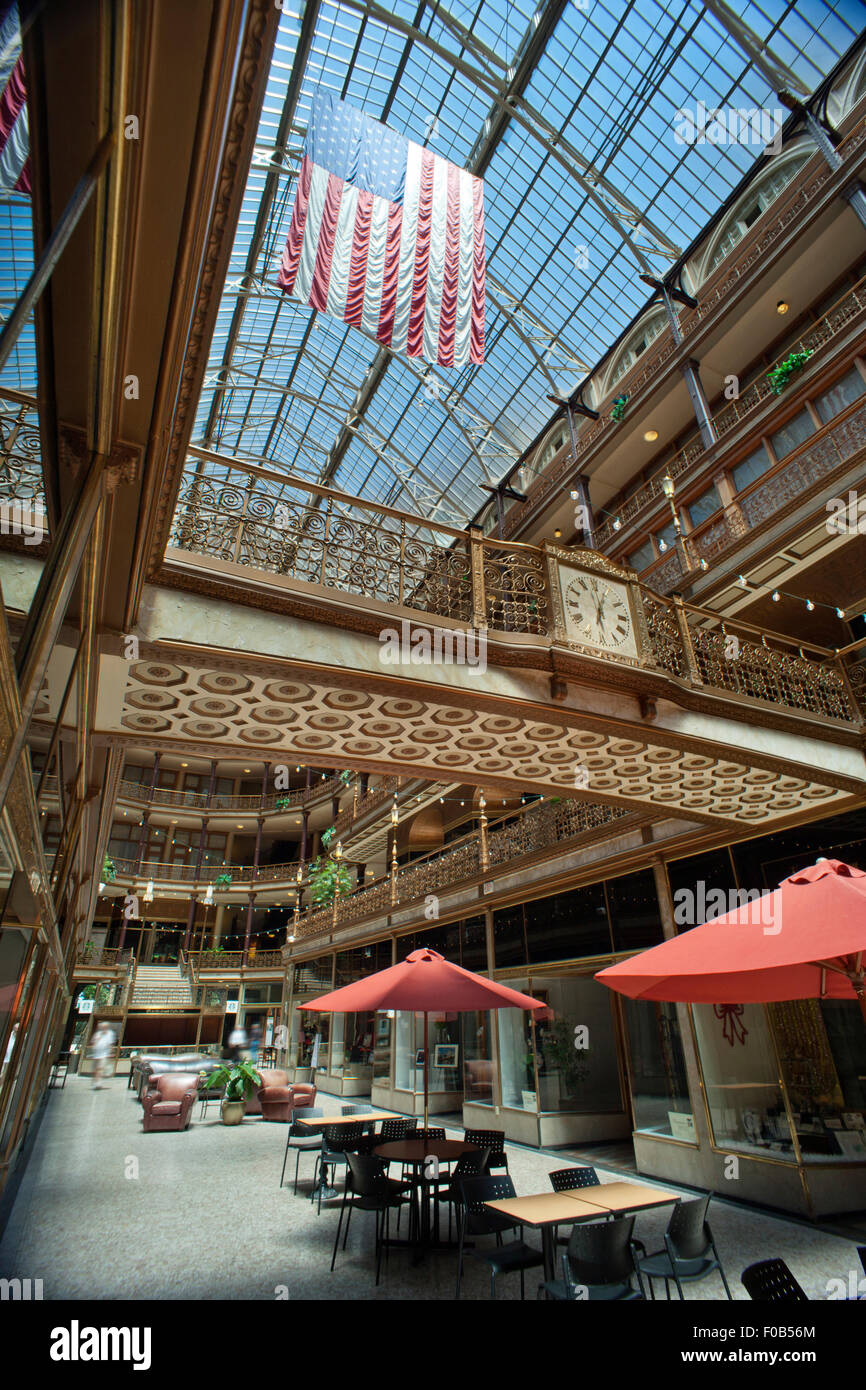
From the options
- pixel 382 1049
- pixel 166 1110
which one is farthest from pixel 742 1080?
pixel 382 1049

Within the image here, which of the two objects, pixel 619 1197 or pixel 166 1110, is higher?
pixel 619 1197

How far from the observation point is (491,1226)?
5438mm

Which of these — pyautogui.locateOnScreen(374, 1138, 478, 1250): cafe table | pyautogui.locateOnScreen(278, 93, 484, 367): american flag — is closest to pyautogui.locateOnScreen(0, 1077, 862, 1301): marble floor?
pyautogui.locateOnScreen(374, 1138, 478, 1250): cafe table

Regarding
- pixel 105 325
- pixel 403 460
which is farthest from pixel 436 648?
pixel 403 460

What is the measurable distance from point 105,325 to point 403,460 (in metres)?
25.6

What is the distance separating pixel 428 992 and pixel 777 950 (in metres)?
4.18

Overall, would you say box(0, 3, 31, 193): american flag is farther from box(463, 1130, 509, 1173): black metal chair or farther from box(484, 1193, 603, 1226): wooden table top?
box(463, 1130, 509, 1173): black metal chair

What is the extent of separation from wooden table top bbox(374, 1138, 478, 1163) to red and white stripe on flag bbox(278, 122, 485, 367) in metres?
10.9

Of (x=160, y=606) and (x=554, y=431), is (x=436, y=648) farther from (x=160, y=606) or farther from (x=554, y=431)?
(x=554, y=431)

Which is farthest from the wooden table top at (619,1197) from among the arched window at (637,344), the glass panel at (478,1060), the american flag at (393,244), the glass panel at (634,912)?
the arched window at (637,344)

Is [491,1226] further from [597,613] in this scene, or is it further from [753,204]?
[753,204]

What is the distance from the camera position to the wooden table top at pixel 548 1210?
4504 mm

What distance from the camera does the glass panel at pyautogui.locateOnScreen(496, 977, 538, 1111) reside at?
12.1 meters

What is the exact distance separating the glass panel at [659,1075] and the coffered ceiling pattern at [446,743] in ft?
11.1
